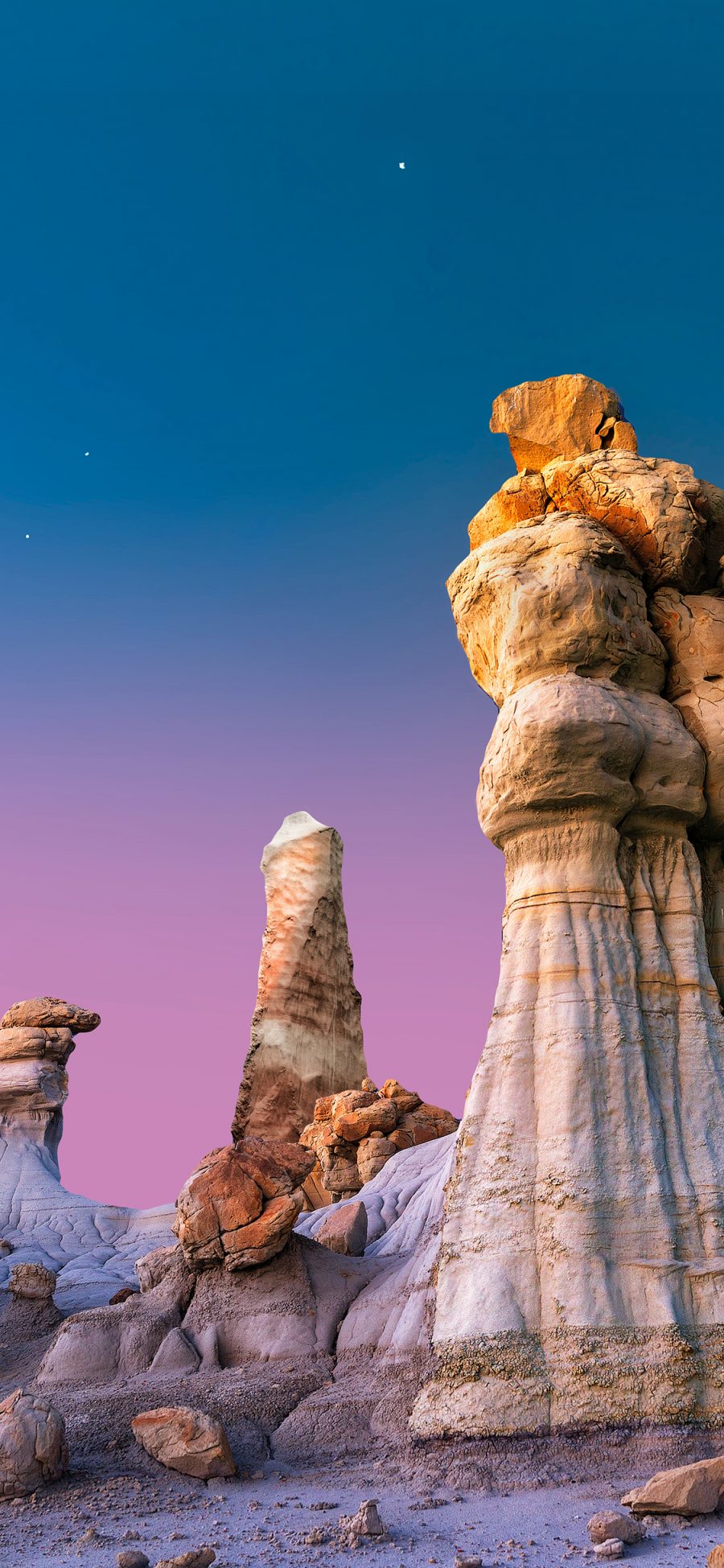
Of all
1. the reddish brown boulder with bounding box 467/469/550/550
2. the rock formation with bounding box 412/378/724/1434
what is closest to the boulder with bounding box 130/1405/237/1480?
the rock formation with bounding box 412/378/724/1434

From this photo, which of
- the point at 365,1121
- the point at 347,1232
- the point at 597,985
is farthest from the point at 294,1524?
the point at 365,1121

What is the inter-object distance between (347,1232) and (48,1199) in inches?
483

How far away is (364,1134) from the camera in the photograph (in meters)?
16.9

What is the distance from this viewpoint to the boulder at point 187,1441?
21.5 feet

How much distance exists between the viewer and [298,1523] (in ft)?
18.6

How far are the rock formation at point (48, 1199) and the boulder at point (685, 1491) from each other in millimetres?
8813

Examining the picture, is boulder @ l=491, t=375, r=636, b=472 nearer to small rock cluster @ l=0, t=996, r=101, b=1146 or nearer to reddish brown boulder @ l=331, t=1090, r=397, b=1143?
reddish brown boulder @ l=331, t=1090, r=397, b=1143

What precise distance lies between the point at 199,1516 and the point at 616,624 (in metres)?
6.50

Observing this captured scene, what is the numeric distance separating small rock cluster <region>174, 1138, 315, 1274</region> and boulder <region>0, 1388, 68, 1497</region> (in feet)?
9.14

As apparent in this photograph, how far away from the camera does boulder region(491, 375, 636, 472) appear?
34.8 ft

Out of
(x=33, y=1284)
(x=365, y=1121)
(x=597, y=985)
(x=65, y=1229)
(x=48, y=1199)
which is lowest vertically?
(x=33, y=1284)

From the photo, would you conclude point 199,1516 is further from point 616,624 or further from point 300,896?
point 300,896

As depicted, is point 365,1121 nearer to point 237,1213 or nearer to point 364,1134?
point 364,1134

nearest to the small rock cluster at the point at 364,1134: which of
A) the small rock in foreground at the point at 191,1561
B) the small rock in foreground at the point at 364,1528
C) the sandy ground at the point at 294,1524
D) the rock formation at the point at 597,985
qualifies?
the rock formation at the point at 597,985
